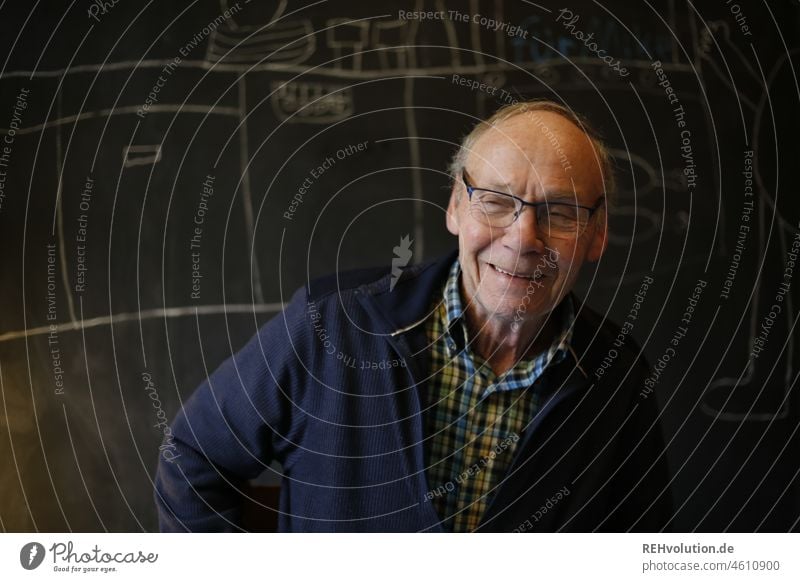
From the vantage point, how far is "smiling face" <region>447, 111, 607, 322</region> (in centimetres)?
82

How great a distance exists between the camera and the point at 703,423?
3.20ft

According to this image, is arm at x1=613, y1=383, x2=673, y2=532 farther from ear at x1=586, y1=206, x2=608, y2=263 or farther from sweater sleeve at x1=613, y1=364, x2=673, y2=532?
ear at x1=586, y1=206, x2=608, y2=263

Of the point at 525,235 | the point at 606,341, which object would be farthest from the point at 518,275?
the point at 606,341

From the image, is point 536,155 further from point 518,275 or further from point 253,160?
point 253,160

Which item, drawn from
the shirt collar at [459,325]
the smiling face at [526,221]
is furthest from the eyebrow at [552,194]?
the shirt collar at [459,325]

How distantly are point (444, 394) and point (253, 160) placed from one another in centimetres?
36

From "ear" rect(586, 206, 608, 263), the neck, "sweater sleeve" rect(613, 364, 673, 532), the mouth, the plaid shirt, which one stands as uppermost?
"ear" rect(586, 206, 608, 263)

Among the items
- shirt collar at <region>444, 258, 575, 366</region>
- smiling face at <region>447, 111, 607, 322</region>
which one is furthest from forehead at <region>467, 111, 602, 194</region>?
shirt collar at <region>444, 258, 575, 366</region>

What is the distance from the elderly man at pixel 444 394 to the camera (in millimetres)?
861

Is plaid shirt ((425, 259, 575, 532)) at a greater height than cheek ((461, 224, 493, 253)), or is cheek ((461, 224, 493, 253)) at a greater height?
A: cheek ((461, 224, 493, 253))

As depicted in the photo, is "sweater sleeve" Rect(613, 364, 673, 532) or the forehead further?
"sweater sleeve" Rect(613, 364, 673, 532)

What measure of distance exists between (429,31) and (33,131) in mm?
496

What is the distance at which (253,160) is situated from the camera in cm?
93

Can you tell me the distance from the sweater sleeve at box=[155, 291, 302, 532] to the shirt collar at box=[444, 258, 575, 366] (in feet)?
0.59
